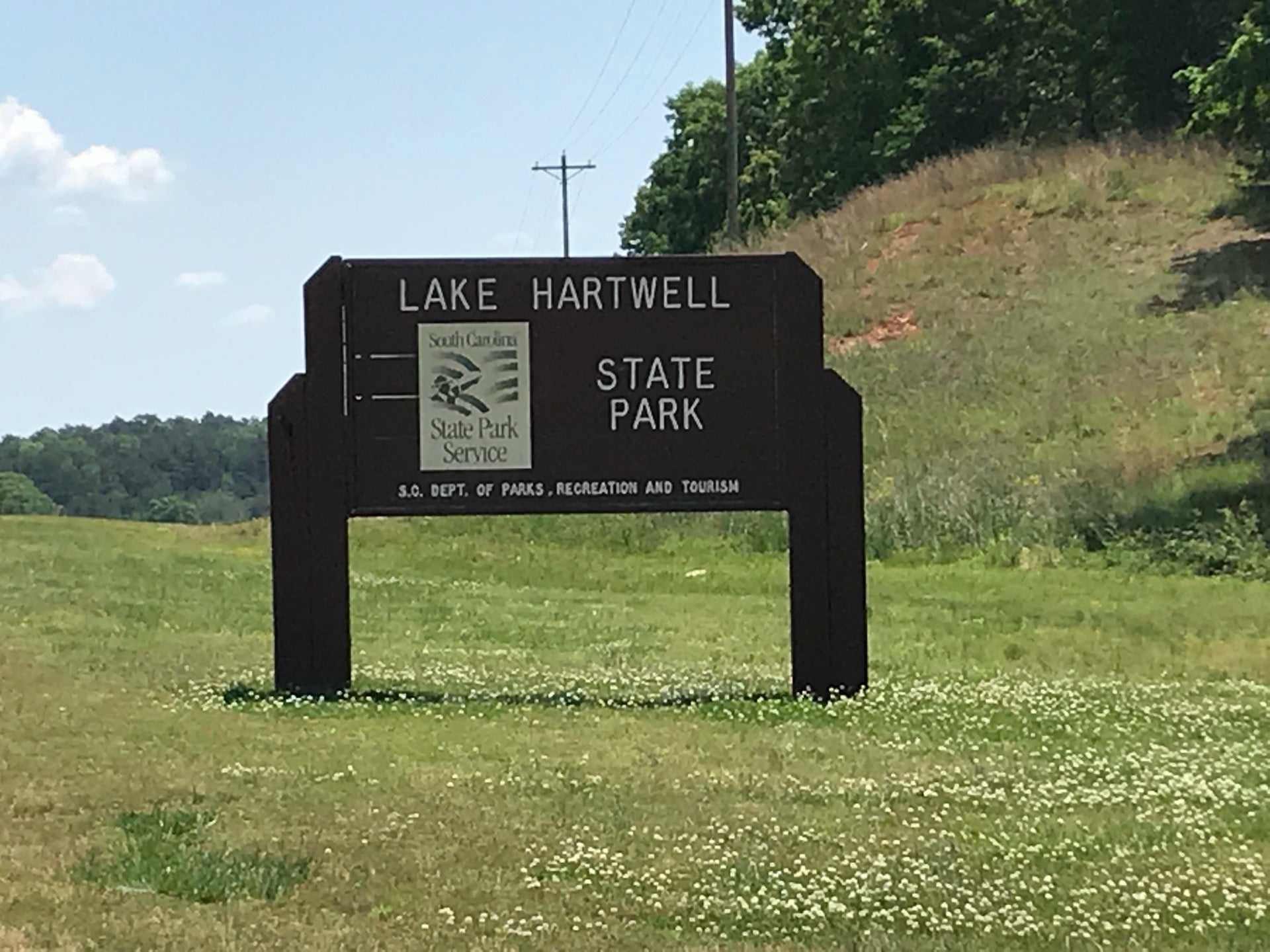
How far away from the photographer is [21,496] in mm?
59219

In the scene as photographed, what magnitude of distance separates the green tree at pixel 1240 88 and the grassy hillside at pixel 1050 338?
4943 millimetres

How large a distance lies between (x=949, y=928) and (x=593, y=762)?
327 cm

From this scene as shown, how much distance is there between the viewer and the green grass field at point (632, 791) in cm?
598

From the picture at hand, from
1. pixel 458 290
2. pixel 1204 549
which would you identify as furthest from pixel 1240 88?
pixel 458 290

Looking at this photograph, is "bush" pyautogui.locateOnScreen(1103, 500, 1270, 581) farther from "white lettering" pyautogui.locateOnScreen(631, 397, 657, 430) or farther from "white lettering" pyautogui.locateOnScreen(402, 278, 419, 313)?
"white lettering" pyautogui.locateOnScreen(402, 278, 419, 313)

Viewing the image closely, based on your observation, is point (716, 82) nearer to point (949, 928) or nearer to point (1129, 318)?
point (1129, 318)

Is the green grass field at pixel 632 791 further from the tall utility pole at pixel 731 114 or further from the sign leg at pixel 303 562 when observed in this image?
the tall utility pole at pixel 731 114

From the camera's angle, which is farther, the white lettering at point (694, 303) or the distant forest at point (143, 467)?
the distant forest at point (143, 467)

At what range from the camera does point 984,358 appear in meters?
37.3

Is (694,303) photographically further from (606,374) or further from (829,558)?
(829,558)

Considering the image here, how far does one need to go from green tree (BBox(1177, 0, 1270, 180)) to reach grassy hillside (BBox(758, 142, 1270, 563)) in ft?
16.2

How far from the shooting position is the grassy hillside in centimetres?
2652

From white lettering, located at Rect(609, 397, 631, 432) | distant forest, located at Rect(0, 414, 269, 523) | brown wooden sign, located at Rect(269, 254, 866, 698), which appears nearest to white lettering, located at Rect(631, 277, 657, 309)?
brown wooden sign, located at Rect(269, 254, 866, 698)

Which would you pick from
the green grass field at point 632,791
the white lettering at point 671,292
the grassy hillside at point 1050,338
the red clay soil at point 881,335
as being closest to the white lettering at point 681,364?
the white lettering at point 671,292
